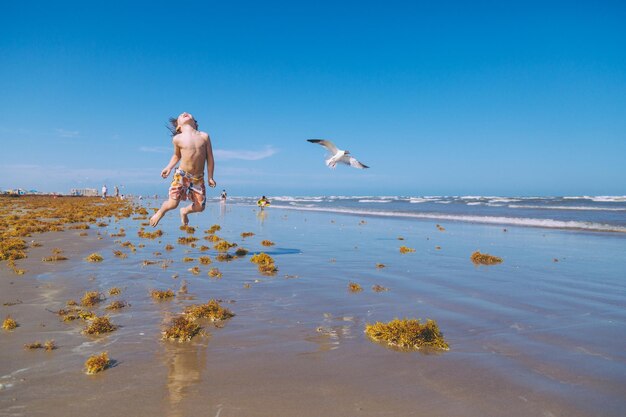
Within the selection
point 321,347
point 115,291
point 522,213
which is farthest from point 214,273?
point 522,213

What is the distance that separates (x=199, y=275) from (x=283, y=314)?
10.3 ft

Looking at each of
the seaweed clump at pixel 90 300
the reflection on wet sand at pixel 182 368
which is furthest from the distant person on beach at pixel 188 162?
the reflection on wet sand at pixel 182 368

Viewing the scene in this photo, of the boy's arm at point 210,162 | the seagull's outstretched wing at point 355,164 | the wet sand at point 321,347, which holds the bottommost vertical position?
the wet sand at point 321,347

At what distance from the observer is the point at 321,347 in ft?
14.5

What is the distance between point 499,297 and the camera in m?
6.84

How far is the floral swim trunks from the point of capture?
29.7ft

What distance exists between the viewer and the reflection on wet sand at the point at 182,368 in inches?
126

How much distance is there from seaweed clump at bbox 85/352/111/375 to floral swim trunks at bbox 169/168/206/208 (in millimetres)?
5515

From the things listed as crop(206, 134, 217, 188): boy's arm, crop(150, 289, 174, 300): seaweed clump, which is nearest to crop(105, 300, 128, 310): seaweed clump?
crop(150, 289, 174, 300): seaweed clump

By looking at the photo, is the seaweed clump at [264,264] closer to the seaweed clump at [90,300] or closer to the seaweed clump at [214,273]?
the seaweed clump at [214,273]

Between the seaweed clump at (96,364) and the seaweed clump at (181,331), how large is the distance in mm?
810

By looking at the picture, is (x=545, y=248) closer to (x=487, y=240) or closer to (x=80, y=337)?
(x=487, y=240)

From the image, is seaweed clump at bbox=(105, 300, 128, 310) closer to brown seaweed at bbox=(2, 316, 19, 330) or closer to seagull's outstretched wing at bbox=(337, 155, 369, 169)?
brown seaweed at bbox=(2, 316, 19, 330)

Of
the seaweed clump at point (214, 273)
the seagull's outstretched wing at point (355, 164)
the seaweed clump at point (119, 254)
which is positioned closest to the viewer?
the seaweed clump at point (214, 273)
